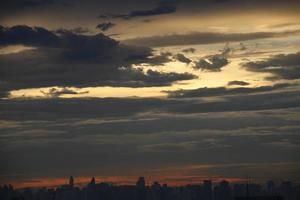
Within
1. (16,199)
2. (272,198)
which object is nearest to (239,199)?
(272,198)

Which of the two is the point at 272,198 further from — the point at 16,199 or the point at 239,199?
the point at 16,199
